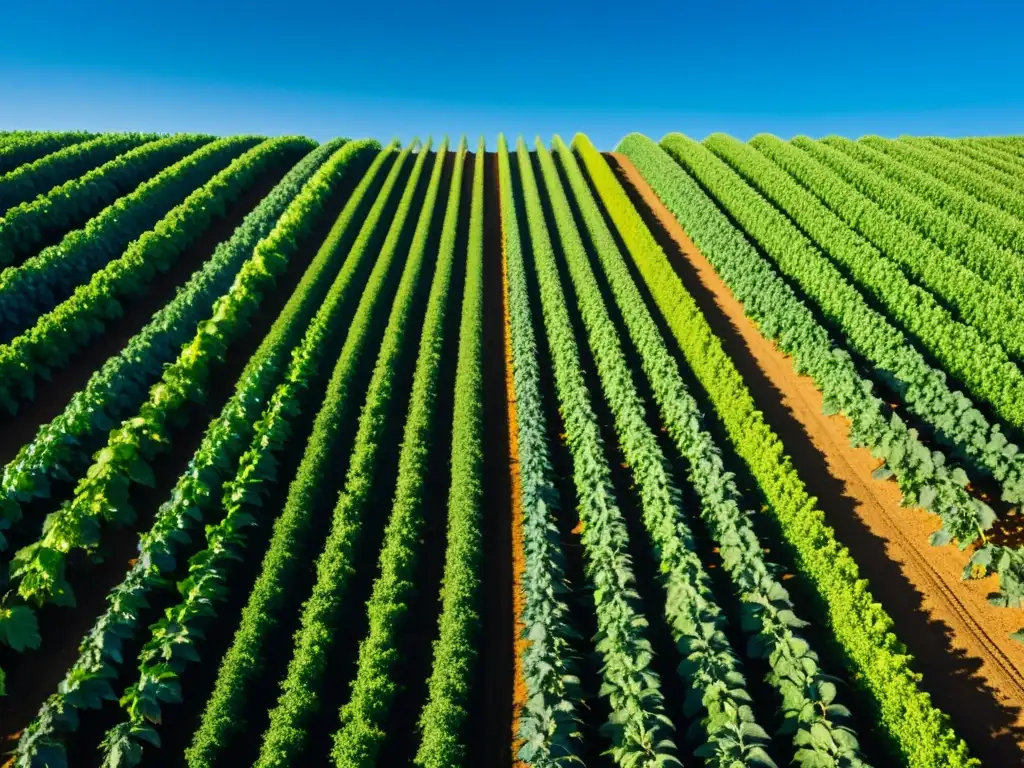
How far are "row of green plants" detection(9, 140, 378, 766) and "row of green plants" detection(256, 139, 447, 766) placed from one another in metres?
2.38

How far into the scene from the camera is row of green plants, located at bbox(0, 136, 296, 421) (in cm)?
2020

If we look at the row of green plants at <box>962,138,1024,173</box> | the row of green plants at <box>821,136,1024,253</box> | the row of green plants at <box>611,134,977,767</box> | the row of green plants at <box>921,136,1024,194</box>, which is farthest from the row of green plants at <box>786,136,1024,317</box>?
the row of green plants at <box>962,138,1024,173</box>

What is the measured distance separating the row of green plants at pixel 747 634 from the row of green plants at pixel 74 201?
3271 centimetres

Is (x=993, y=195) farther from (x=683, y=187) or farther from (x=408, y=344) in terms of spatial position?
(x=408, y=344)

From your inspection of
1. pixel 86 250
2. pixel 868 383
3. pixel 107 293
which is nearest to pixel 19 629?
pixel 107 293

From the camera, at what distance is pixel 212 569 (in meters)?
13.3

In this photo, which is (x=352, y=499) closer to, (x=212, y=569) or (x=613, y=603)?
(x=212, y=569)

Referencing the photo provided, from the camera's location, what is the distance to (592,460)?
1630cm

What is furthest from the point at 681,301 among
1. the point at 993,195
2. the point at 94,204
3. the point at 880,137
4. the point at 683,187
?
the point at 880,137

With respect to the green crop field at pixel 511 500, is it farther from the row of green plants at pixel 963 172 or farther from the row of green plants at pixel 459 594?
the row of green plants at pixel 963 172

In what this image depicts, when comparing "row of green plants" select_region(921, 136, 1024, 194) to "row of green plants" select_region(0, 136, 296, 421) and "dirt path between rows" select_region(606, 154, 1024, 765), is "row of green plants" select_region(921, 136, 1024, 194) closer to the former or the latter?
"dirt path between rows" select_region(606, 154, 1024, 765)

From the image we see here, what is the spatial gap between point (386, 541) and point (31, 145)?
4610cm

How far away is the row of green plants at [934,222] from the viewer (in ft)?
88.2

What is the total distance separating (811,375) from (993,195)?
26994 mm
